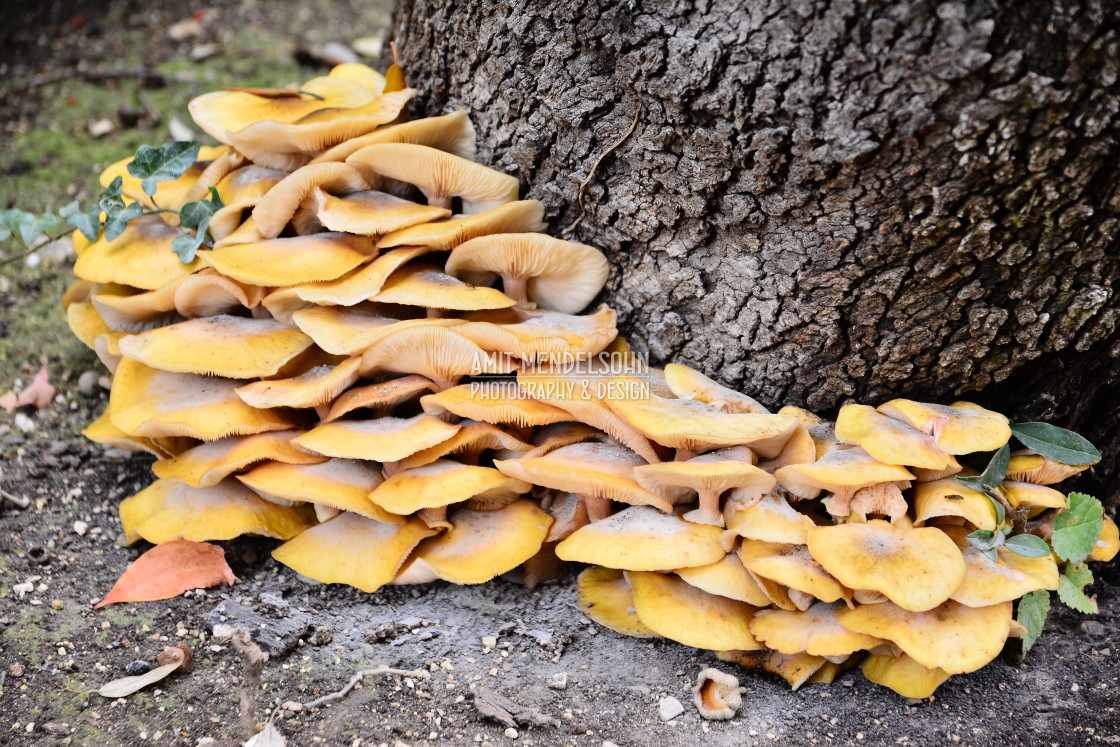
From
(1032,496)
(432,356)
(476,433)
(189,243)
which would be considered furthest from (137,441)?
(1032,496)

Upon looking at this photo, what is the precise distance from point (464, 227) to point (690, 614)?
4.89 ft

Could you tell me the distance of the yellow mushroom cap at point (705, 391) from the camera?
2.76 metres

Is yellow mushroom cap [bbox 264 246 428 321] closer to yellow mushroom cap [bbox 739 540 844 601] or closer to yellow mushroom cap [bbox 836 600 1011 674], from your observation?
yellow mushroom cap [bbox 739 540 844 601]

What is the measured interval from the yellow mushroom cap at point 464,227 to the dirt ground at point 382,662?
1.29 m

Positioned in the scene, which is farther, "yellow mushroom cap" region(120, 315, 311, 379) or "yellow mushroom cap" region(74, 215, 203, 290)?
"yellow mushroom cap" region(74, 215, 203, 290)

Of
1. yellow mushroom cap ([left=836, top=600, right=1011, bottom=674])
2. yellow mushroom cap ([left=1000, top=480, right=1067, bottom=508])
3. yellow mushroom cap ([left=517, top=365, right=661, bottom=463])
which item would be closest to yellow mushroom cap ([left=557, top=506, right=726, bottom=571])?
yellow mushroom cap ([left=517, top=365, right=661, bottom=463])

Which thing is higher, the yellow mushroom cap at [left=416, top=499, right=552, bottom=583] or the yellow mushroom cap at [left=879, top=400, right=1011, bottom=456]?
the yellow mushroom cap at [left=879, top=400, right=1011, bottom=456]

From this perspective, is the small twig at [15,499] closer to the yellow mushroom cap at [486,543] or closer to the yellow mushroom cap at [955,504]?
the yellow mushroom cap at [486,543]

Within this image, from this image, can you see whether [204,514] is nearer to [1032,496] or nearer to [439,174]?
[439,174]

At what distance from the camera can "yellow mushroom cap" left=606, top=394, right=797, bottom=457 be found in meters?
2.45

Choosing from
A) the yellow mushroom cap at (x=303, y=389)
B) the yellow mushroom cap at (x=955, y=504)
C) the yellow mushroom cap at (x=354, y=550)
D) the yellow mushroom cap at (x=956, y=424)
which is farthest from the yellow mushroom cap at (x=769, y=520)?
the yellow mushroom cap at (x=303, y=389)

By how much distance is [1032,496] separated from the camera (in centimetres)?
254

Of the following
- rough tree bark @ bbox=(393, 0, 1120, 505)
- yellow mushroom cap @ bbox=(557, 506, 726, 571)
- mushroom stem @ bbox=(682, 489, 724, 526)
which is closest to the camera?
rough tree bark @ bbox=(393, 0, 1120, 505)

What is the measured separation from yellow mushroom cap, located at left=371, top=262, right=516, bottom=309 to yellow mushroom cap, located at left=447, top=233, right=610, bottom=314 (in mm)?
126
